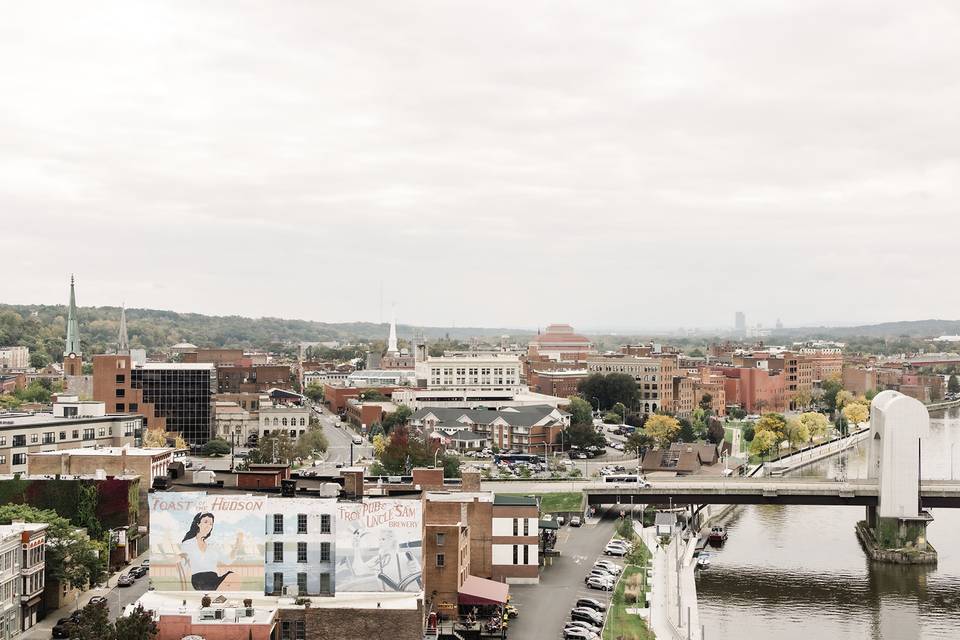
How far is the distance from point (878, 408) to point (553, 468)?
2462 centimetres

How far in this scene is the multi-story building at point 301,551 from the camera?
3484cm

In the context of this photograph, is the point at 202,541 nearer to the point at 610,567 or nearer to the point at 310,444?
the point at 610,567

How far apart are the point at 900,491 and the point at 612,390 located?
63.0m

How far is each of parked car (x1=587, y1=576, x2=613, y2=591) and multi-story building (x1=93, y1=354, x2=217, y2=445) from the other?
49637 mm

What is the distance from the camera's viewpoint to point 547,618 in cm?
3900

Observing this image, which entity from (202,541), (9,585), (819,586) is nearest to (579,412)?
(819,586)

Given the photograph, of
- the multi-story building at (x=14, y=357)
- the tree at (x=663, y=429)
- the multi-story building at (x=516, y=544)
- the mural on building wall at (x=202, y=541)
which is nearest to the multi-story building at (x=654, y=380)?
the tree at (x=663, y=429)

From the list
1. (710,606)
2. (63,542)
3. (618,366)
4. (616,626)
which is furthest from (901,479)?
(618,366)

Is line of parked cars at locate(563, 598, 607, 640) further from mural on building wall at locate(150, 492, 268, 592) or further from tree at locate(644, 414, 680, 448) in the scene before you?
tree at locate(644, 414, 680, 448)

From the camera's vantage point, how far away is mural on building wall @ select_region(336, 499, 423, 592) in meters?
34.9

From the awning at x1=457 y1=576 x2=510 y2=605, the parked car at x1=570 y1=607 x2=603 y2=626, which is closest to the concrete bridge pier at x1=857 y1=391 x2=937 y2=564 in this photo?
the parked car at x1=570 y1=607 x2=603 y2=626

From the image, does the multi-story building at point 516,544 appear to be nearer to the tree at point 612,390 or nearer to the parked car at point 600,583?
the parked car at point 600,583

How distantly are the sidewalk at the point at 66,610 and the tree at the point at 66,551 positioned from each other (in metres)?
0.39

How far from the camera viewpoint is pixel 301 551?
3497 cm
